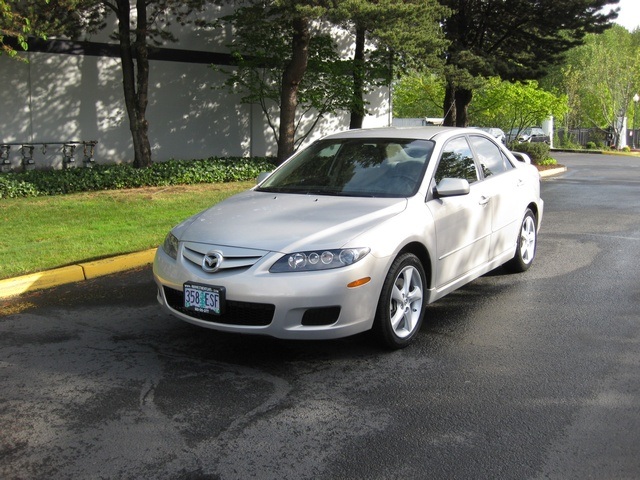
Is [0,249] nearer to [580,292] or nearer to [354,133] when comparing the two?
[354,133]

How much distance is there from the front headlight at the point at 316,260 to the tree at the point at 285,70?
11881 millimetres

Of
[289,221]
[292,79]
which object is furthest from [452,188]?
[292,79]

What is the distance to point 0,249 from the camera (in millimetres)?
8383

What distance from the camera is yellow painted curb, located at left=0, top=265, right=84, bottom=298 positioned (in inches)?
271

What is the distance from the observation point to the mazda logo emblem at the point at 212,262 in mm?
4801

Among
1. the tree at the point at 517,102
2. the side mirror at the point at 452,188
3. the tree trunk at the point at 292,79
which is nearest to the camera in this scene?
the side mirror at the point at 452,188

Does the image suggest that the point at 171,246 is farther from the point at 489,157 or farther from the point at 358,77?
the point at 358,77

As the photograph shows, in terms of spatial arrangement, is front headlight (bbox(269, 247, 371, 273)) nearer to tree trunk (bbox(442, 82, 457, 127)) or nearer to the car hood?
the car hood

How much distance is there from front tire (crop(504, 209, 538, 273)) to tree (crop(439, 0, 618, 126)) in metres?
13.9

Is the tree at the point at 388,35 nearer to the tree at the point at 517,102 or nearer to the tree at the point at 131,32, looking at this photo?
the tree at the point at 131,32

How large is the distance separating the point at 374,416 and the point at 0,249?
6008 millimetres

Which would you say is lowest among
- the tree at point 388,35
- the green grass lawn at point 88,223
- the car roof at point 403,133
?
the green grass lawn at point 88,223

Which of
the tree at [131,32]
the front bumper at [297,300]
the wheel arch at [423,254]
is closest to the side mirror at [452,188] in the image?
the wheel arch at [423,254]

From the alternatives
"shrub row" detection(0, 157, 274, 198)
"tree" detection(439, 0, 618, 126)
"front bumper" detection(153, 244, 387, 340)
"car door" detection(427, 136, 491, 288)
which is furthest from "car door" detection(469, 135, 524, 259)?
"tree" detection(439, 0, 618, 126)
